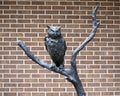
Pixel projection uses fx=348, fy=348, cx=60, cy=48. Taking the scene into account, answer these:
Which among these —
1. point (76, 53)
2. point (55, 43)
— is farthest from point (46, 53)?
point (55, 43)

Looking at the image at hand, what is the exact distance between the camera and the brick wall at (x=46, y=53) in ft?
14.8

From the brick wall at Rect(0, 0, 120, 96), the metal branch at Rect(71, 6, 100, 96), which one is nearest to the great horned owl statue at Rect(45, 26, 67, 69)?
the metal branch at Rect(71, 6, 100, 96)

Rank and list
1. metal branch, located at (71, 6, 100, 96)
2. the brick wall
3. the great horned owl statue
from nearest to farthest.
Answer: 1. the great horned owl statue
2. metal branch, located at (71, 6, 100, 96)
3. the brick wall

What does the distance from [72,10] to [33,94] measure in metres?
1.22

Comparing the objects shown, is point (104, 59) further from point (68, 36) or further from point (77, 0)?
point (77, 0)

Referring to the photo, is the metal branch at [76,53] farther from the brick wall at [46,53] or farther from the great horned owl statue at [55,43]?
the brick wall at [46,53]

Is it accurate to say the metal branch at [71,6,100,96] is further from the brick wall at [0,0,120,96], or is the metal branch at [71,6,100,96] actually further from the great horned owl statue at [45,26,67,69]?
the brick wall at [0,0,120,96]

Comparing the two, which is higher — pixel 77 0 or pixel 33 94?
pixel 77 0

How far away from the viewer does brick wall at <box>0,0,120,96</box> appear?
4.52 m

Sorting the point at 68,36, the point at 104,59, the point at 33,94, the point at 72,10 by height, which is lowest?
the point at 33,94

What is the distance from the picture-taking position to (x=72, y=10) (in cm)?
463

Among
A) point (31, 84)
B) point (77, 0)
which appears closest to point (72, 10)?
point (77, 0)

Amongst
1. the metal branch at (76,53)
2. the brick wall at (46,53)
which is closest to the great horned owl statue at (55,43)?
the metal branch at (76,53)

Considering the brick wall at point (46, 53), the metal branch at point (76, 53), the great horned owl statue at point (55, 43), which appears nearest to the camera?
the great horned owl statue at point (55, 43)
